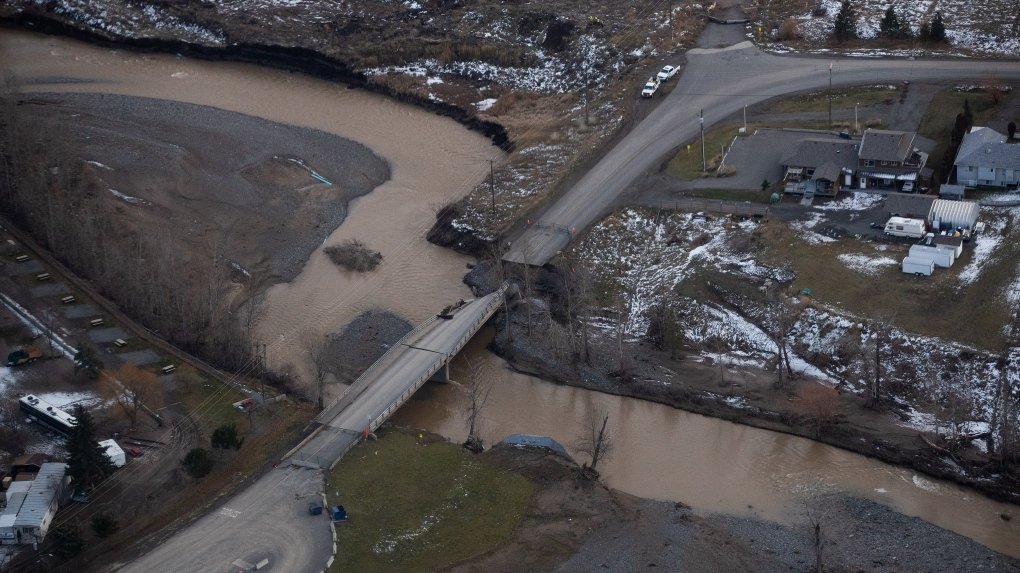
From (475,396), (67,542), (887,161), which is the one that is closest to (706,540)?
(475,396)

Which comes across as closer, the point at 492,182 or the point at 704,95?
the point at 492,182

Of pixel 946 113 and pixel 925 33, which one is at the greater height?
pixel 925 33

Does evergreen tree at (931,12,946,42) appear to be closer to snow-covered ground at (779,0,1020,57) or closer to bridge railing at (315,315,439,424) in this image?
snow-covered ground at (779,0,1020,57)

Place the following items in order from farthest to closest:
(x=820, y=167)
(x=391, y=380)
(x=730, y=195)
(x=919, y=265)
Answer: (x=730, y=195), (x=820, y=167), (x=919, y=265), (x=391, y=380)

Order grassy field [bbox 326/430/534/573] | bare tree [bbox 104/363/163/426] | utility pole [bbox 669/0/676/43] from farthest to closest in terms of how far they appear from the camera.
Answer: utility pole [bbox 669/0/676/43] < bare tree [bbox 104/363/163/426] < grassy field [bbox 326/430/534/573]

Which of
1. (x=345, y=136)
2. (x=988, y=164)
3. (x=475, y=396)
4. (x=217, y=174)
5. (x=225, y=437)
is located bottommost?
(x=475, y=396)

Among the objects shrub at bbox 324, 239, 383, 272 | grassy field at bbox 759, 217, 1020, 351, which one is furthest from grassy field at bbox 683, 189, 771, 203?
shrub at bbox 324, 239, 383, 272

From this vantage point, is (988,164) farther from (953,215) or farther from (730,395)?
(730,395)

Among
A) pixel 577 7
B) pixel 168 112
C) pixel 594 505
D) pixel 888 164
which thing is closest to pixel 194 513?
pixel 594 505
